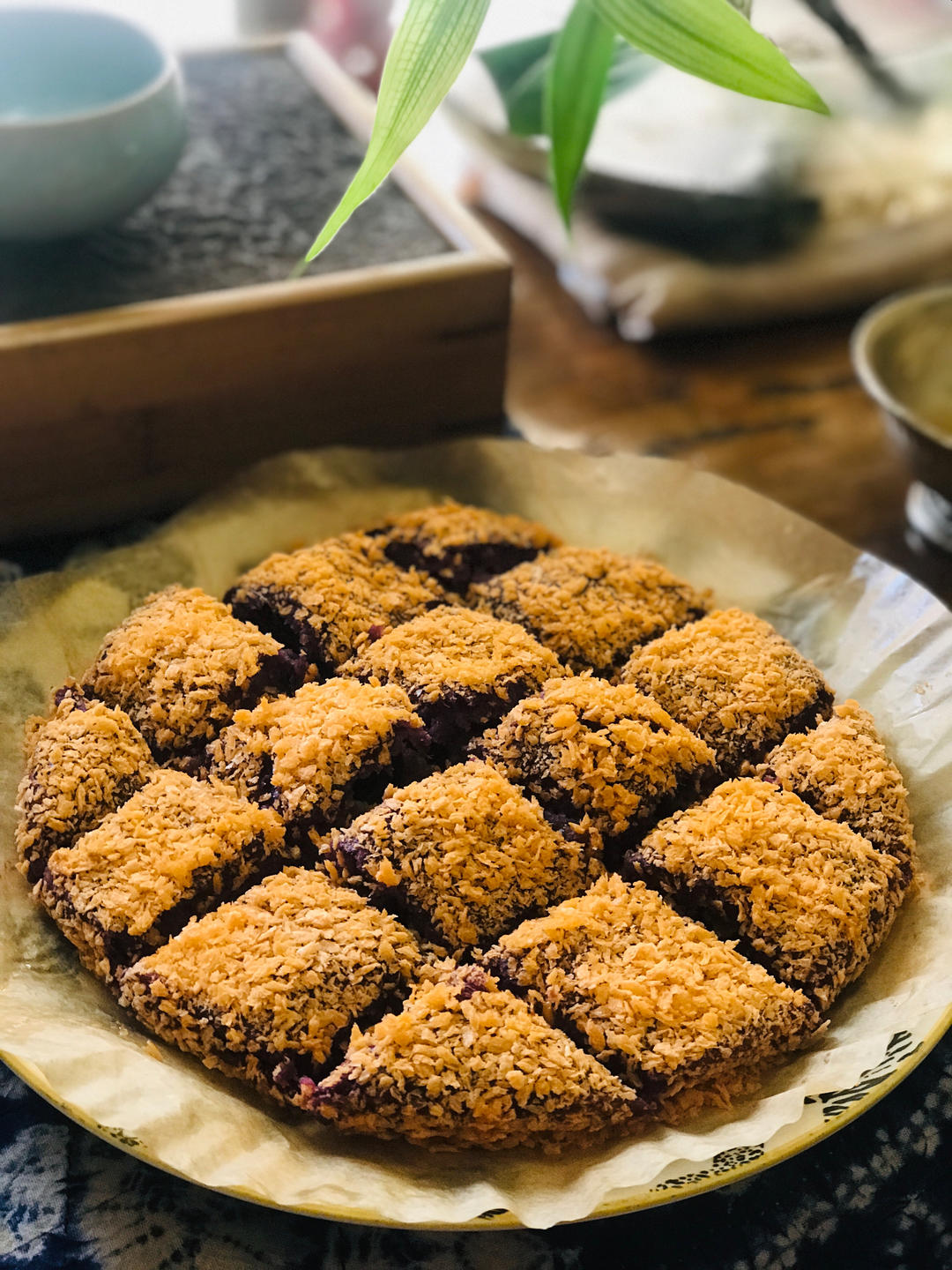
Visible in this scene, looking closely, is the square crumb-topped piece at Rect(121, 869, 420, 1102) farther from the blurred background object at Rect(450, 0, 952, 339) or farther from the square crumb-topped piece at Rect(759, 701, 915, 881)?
the blurred background object at Rect(450, 0, 952, 339)

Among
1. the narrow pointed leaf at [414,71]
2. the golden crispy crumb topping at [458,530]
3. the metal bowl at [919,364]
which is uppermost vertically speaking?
the narrow pointed leaf at [414,71]

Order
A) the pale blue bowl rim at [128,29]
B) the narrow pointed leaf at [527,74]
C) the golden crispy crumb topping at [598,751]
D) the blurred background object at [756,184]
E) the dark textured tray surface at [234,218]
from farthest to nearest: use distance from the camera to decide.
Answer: the blurred background object at [756,184] → the narrow pointed leaf at [527,74] → the dark textured tray surface at [234,218] → the pale blue bowl rim at [128,29] → the golden crispy crumb topping at [598,751]

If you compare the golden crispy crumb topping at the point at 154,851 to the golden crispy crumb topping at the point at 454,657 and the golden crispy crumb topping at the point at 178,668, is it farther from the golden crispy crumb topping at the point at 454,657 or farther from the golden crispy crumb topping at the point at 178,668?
the golden crispy crumb topping at the point at 454,657

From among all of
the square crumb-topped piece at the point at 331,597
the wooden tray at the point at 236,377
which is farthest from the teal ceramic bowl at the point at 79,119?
the square crumb-topped piece at the point at 331,597

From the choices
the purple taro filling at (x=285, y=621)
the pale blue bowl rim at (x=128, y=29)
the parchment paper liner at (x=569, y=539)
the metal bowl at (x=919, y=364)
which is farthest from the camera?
the metal bowl at (x=919, y=364)

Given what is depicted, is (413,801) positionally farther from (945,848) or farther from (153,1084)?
(945,848)
